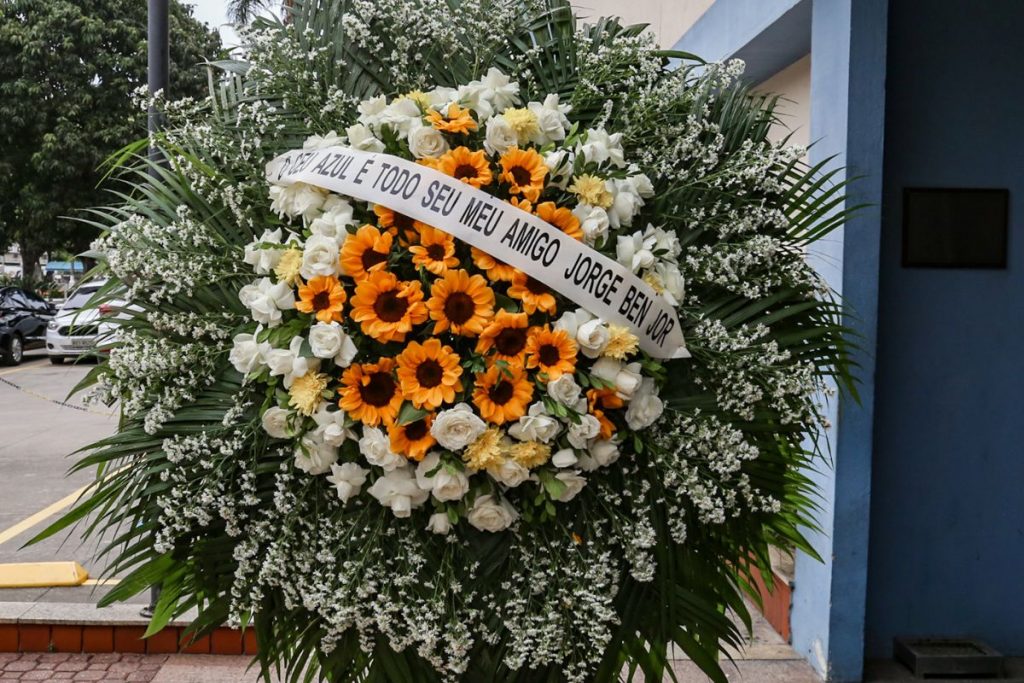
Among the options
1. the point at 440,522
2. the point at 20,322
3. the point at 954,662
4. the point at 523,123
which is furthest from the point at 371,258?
the point at 20,322

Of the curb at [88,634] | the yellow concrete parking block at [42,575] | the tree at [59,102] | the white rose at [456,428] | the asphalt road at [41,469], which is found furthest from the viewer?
the tree at [59,102]

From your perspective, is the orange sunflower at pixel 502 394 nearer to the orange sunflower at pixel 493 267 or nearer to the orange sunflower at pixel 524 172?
the orange sunflower at pixel 493 267

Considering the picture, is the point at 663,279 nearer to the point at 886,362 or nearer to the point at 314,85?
the point at 314,85

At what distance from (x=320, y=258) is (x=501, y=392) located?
1.22ft

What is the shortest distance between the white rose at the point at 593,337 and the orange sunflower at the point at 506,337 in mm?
92

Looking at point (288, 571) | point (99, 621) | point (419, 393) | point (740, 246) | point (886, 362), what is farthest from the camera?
point (99, 621)

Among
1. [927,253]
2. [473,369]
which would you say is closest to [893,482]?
[927,253]

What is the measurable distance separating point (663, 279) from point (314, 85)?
0.73 meters

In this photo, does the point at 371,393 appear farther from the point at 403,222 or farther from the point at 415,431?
the point at 403,222

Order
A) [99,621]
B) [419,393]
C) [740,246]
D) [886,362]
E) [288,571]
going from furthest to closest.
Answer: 1. [99,621]
2. [886,362]
3. [740,246]
4. [288,571]
5. [419,393]

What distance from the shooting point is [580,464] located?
1600 mm

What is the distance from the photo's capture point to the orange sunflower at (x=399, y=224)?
5.23ft

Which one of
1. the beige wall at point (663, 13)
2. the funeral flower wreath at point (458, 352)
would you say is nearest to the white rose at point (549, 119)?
the funeral flower wreath at point (458, 352)

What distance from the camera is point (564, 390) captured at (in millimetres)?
1541
